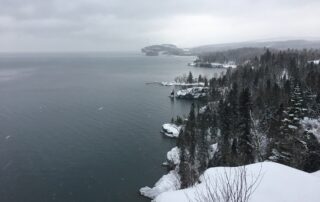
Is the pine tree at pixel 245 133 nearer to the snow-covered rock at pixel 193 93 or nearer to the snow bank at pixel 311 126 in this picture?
the snow bank at pixel 311 126

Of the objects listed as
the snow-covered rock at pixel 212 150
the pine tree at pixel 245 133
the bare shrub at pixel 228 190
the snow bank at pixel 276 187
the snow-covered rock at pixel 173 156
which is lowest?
the snow-covered rock at pixel 173 156

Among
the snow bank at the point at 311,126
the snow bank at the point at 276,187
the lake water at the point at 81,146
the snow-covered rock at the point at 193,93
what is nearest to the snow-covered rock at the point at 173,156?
the lake water at the point at 81,146

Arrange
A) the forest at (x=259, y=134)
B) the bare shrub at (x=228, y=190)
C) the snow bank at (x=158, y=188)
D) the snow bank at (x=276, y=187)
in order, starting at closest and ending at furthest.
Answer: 1. the bare shrub at (x=228, y=190)
2. the snow bank at (x=276, y=187)
3. the forest at (x=259, y=134)
4. the snow bank at (x=158, y=188)

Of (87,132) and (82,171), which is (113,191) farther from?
(87,132)

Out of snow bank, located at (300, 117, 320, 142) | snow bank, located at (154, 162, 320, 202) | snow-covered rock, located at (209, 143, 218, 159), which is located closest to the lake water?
snow-covered rock, located at (209, 143, 218, 159)

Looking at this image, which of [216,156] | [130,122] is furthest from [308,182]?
[130,122]

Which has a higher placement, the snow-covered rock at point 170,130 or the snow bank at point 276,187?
the snow bank at point 276,187
